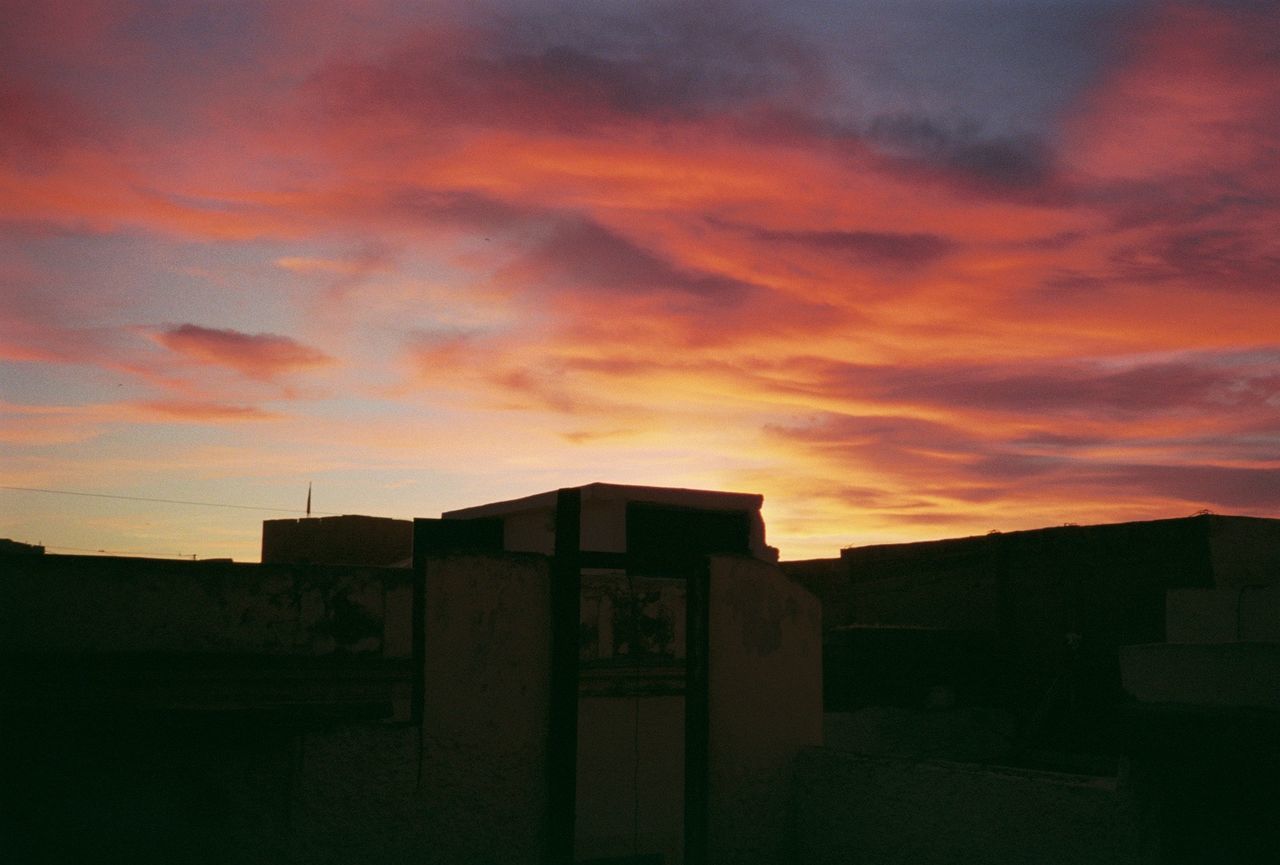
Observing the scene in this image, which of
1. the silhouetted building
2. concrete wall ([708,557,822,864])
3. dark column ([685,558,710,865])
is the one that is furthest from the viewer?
the silhouetted building

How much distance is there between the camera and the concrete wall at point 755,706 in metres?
9.24

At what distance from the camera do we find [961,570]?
22.6 meters

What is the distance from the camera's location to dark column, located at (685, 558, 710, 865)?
902 centimetres

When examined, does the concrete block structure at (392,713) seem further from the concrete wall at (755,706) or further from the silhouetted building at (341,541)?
the silhouetted building at (341,541)

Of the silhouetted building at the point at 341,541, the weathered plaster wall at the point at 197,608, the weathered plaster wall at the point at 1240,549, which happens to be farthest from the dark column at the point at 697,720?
the weathered plaster wall at the point at 1240,549

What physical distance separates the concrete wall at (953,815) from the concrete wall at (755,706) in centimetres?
24

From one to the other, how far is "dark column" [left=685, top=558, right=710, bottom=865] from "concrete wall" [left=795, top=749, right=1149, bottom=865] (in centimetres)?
84

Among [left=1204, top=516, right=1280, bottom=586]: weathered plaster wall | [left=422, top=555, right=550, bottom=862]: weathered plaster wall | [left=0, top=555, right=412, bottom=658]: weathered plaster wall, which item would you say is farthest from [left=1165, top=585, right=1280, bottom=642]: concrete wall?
[left=0, top=555, right=412, bottom=658]: weathered plaster wall

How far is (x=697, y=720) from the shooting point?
30.0ft

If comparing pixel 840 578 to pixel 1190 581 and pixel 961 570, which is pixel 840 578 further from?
pixel 1190 581

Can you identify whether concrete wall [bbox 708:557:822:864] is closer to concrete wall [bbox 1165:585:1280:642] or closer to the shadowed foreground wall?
the shadowed foreground wall

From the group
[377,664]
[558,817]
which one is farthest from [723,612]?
[377,664]

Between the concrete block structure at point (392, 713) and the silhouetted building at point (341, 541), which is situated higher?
the silhouetted building at point (341, 541)

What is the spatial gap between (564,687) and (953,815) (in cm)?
272
